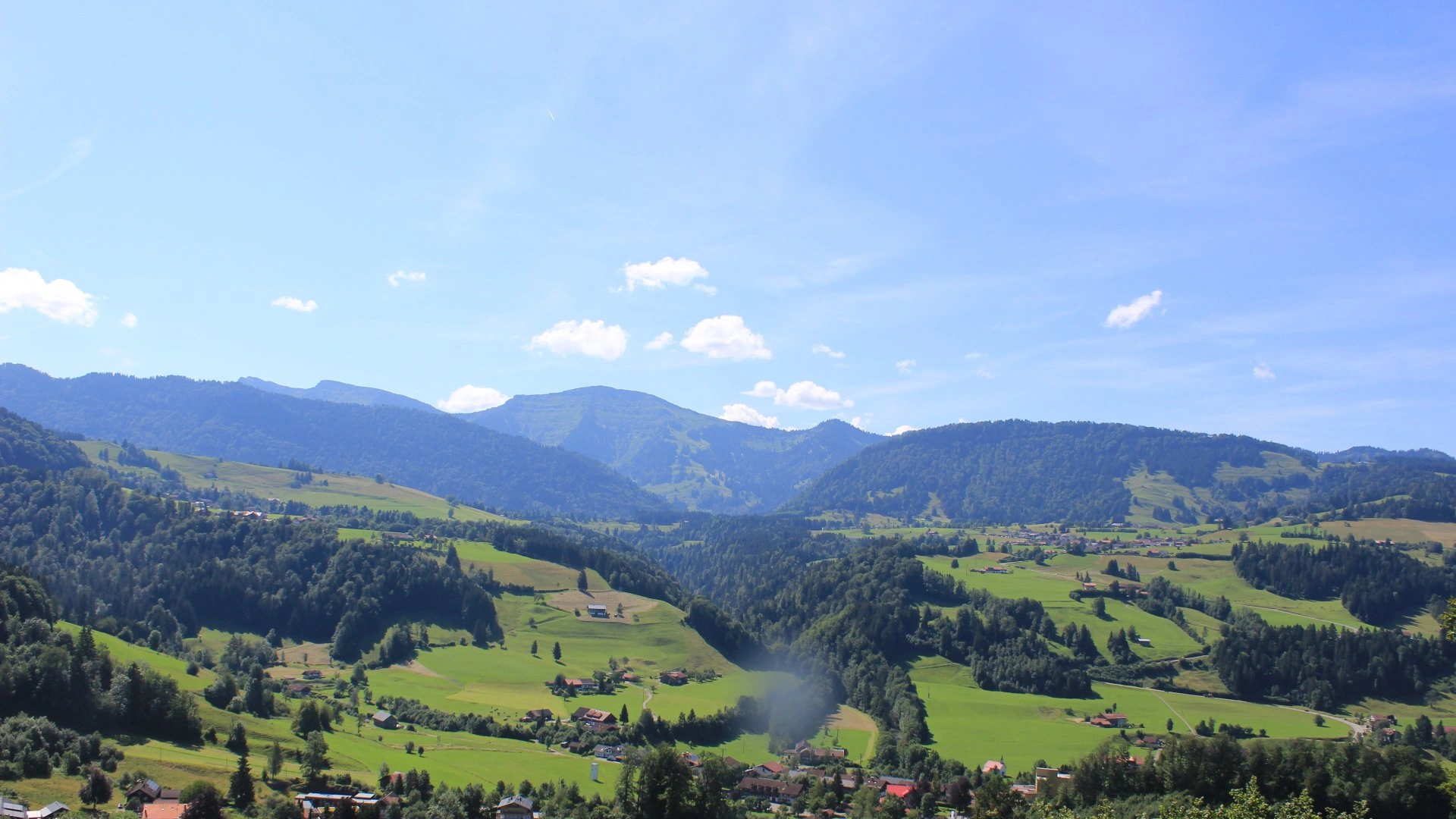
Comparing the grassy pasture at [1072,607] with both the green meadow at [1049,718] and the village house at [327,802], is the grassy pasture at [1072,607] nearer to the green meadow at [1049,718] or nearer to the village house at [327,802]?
the green meadow at [1049,718]

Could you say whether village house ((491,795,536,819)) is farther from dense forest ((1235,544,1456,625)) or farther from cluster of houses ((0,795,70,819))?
dense forest ((1235,544,1456,625))

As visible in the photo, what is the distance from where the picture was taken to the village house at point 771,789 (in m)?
68.2


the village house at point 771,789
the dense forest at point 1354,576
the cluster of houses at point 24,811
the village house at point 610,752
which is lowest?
the village house at point 771,789

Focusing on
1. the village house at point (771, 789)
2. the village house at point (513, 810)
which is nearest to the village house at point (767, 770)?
the village house at point (771, 789)

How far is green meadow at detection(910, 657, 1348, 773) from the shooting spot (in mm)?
85438

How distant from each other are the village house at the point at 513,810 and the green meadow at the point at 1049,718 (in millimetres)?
44036

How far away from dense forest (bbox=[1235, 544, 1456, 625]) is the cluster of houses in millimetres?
167404

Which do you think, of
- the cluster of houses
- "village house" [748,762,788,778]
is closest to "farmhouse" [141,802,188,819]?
the cluster of houses

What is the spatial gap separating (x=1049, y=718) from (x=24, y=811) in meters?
94.4

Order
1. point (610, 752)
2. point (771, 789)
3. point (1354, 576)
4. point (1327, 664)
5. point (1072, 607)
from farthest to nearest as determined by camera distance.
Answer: point (1354, 576) → point (1072, 607) → point (1327, 664) → point (610, 752) → point (771, 789)

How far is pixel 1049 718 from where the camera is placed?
102m

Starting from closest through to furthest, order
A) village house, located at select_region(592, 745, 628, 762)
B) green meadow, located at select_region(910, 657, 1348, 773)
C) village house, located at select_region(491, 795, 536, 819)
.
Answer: village house, located at select_region(491, 795, 536, 819) < village house, located at select_region(592, 745, 628, 762) < green meadow, located at select_region(910, 657, 1348, 773)

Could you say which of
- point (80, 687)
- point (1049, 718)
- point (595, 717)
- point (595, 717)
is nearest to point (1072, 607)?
point (1049, 718)

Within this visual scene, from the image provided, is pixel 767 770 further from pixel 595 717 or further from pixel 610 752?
pixel 595 717
